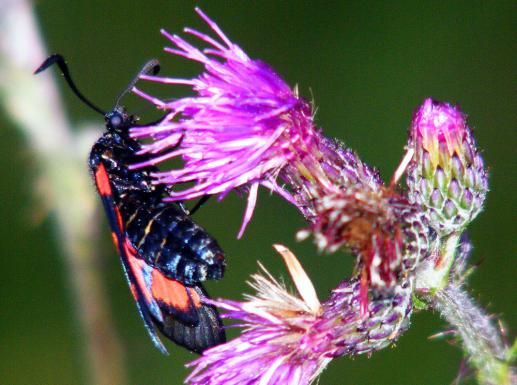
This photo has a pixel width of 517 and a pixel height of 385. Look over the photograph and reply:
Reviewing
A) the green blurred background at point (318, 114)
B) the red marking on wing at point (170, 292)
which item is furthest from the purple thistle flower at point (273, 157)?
the green blurred background at point (318, 114)

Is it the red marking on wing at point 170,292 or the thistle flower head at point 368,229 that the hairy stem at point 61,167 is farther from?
the thistle flower head at point 368,229

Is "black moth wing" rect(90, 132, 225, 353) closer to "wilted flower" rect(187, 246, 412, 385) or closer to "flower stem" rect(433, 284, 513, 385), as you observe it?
"wilted flower" rect(187, 246, 412, 385)

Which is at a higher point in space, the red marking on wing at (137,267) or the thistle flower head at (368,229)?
the red marking on wing at (137,267)

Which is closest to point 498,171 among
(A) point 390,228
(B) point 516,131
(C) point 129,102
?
(B) point 516,131

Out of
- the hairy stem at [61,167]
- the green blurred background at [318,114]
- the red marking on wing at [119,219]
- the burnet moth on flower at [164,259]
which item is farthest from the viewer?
the green blurred background at [318,114]

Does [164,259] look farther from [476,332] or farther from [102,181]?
[476,332]

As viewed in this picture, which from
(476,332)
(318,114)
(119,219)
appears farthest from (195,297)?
(318,114)

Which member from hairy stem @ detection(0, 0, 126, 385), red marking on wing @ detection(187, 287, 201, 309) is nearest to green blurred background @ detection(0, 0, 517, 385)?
hairy stem @ detection(0, 0, 126, 385)
